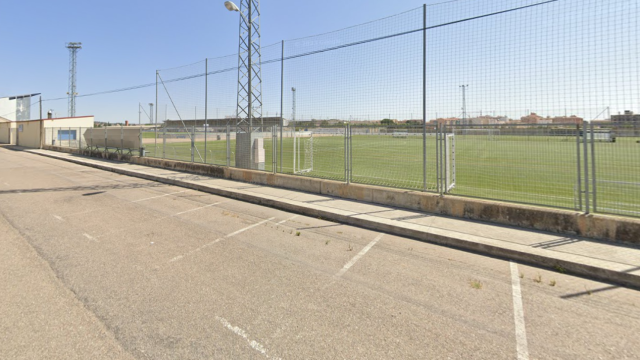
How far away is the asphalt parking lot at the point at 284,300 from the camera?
2.93 m

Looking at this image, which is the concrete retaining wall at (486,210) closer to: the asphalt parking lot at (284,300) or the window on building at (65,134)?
the asphalt parking lot at (284,300)

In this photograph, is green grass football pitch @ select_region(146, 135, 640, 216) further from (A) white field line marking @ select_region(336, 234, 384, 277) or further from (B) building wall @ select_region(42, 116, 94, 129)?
(B) building wall @ select_region(42, 116, 94, 129)

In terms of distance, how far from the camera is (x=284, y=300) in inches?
148

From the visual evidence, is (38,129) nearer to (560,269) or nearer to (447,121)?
(447,121)

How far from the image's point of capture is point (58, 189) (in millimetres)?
11375

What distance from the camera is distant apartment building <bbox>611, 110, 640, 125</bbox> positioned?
545 centimetres

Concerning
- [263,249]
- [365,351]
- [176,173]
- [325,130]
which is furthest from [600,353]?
[176,173]

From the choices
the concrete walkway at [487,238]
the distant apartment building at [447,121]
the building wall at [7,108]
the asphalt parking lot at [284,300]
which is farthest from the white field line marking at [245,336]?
the building wall at [7,108]

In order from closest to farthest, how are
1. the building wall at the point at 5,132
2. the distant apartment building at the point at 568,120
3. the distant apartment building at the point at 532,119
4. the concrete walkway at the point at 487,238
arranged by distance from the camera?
1. the concrete walkway at the point at 487,238
2. the distant apartment building at the point at 568,120
3. the distant apartment building at the point at 532,119
4. the building wall at the point at 5,132

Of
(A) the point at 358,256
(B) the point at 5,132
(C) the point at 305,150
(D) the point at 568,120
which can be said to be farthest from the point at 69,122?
(D) the point at 568,120

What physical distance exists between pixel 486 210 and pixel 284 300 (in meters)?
4.97

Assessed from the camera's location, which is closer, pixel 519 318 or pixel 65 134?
pixel 519 318

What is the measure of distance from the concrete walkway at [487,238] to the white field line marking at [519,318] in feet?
2.34

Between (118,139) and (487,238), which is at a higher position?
(118,139)
